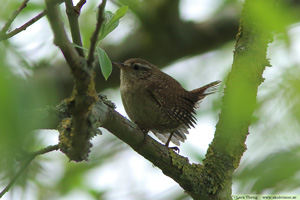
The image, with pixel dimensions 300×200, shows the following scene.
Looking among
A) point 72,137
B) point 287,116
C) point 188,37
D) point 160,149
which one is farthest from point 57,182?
point 188,37

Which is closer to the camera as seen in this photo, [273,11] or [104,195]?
[273,11]

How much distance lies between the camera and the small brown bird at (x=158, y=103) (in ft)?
11.7

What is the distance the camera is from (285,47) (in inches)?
36.8

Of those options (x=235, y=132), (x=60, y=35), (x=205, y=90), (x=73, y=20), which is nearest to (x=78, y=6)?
(x=73, y=20)

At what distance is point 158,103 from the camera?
11.9 ft

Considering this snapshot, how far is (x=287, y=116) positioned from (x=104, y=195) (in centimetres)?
159

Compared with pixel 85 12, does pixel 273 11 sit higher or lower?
lower

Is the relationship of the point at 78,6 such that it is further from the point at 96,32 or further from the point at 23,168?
the point at 23,168

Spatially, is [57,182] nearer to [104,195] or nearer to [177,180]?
[104,195]

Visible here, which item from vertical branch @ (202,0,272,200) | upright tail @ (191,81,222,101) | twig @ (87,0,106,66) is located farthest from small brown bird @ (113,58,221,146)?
twig @ (87,0,106,66)

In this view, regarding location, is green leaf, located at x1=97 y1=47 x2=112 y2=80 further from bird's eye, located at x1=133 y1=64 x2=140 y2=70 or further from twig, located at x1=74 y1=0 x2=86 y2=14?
bird's eye, located at x1=133 y1=64 x2=140 y2=70

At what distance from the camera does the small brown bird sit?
3580 mm

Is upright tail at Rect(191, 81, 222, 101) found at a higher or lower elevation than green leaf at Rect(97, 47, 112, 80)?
higher

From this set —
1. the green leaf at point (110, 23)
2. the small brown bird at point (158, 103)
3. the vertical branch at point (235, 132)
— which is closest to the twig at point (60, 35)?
the green leaf at point (110, 23)
